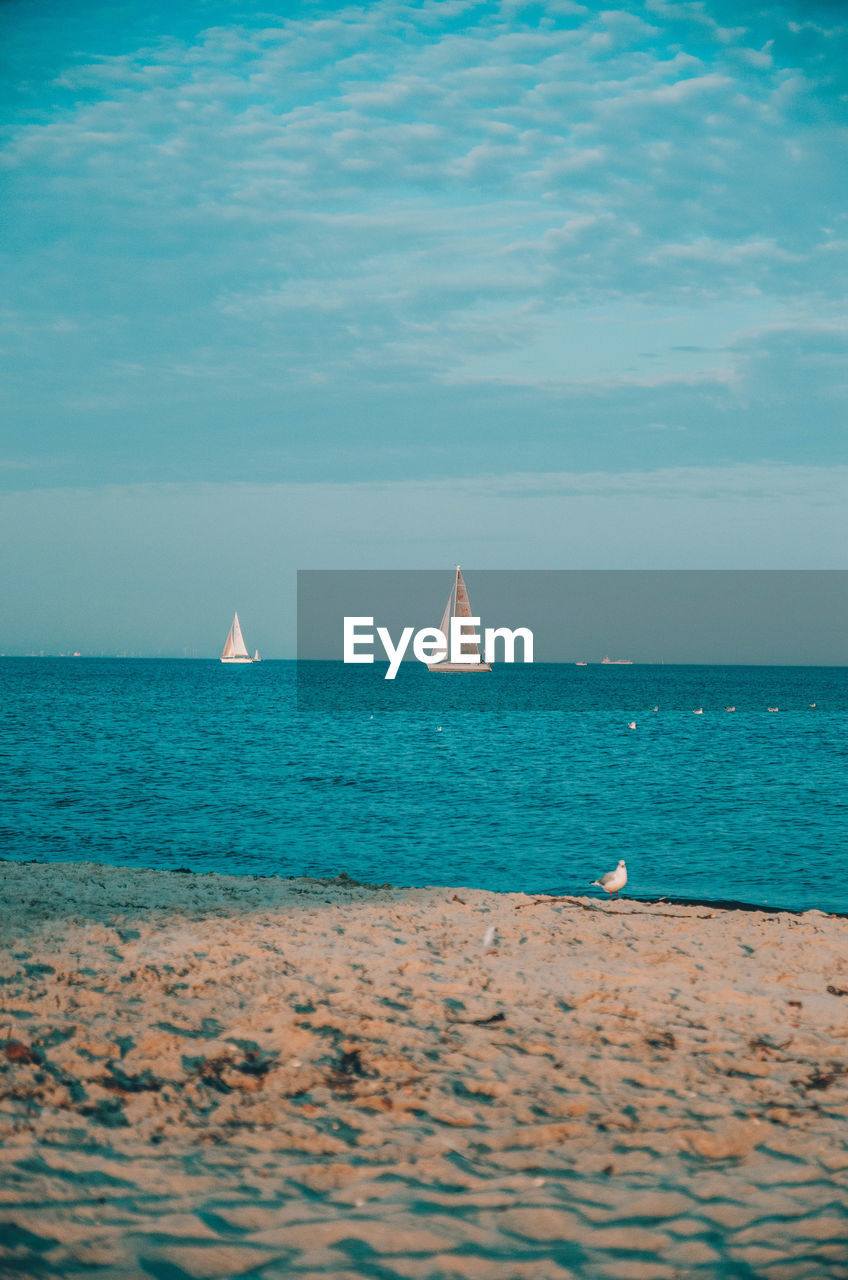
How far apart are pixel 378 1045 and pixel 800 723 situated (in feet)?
211

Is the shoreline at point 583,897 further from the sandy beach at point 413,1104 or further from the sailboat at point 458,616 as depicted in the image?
the sailboat at point 458,616

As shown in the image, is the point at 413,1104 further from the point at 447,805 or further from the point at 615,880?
the point at 447,805

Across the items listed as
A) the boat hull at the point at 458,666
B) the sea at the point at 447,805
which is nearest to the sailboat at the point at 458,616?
the boat hull at the point at 458,666

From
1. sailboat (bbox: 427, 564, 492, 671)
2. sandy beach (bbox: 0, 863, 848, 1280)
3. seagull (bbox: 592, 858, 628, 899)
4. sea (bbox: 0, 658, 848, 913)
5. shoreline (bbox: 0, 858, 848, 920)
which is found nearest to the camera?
sandy beach (bbox: 0, 863, 848, 1280)

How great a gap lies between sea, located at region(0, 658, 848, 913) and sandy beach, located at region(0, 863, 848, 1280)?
24.0 ft

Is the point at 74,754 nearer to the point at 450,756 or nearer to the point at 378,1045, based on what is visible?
the point at 450,756

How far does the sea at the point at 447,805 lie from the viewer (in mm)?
18281

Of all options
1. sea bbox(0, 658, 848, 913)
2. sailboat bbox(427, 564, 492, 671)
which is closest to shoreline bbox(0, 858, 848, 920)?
sea bbox(0, 658, 848, 913)

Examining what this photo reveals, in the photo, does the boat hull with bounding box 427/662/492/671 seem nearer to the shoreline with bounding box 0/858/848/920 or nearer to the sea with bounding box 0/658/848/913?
the sea with bounding box 0/658/848/913

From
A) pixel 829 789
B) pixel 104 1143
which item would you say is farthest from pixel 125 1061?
pixel 829 789

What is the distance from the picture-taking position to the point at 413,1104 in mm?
5836

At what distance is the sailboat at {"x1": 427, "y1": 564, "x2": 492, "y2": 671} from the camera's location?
106688 mm

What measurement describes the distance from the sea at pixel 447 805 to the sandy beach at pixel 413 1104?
7.30 metres

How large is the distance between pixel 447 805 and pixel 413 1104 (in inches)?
806
